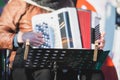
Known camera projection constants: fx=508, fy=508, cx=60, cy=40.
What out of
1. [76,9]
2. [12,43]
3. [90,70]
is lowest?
[90,70]

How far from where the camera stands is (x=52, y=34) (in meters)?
4.11

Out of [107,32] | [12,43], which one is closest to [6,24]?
[12,43]

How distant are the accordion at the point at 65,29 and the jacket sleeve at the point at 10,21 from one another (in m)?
0.24

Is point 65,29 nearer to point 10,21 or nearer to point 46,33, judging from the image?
point 46,33

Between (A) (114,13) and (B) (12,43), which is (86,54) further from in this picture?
(A) (114,13)

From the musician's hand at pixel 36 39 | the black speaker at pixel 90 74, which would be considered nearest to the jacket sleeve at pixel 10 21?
the musician's hand at pixel 36 39

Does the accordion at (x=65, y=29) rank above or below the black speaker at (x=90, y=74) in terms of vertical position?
above

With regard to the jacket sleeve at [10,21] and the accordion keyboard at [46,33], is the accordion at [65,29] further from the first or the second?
the jacket sleeve at [10,21]

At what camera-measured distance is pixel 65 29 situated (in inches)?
163

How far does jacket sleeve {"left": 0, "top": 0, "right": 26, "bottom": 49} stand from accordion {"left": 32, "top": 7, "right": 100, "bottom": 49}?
24 centimetres

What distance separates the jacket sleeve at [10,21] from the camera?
4199 mm

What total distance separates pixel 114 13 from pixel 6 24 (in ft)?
4.17

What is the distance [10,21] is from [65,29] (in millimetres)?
497

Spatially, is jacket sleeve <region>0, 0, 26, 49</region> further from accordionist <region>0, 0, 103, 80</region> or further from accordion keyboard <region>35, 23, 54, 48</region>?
accordion keyboard <region>35, 23, 54, 48</region>
